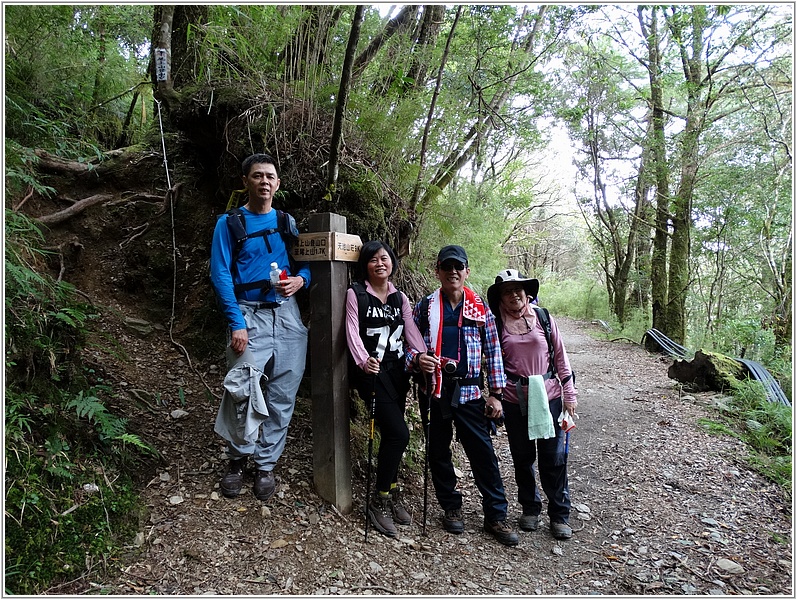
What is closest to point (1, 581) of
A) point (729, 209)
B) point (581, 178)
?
point (729, 209)

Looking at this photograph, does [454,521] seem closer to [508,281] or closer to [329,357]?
[329,357]

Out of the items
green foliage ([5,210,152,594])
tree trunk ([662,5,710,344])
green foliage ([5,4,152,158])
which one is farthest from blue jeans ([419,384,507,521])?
tree trunk ([662,5,710,344])

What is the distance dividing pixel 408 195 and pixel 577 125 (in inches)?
465

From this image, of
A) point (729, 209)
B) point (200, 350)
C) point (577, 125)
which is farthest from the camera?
point (577, 125)

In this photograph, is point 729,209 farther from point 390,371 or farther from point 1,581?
point 1,581

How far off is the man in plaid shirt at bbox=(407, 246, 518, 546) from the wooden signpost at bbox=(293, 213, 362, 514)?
2.00 ft

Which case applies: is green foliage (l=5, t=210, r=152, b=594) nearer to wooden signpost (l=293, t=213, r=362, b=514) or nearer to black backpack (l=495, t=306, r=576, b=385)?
wooden signpost (l=293, t=213, r=362, b=514)

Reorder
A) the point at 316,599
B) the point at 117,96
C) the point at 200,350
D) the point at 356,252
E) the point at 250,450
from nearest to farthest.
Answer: the point at 316,599 → the point at 250,450 → the point at 356,252 → the point at 200,350 → the point at 117,96

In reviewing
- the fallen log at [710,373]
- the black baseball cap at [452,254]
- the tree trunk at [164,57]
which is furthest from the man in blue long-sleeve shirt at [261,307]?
the fallen log at [710,373]

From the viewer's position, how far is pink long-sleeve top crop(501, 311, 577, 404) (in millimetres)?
3775

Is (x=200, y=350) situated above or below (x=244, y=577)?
above

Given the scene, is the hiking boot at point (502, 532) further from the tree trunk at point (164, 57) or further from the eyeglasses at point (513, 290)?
the tree trunk at point (164, 57)

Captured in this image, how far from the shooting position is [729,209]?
1163 centimetres

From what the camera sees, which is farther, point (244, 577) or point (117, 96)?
point (117, 96)
